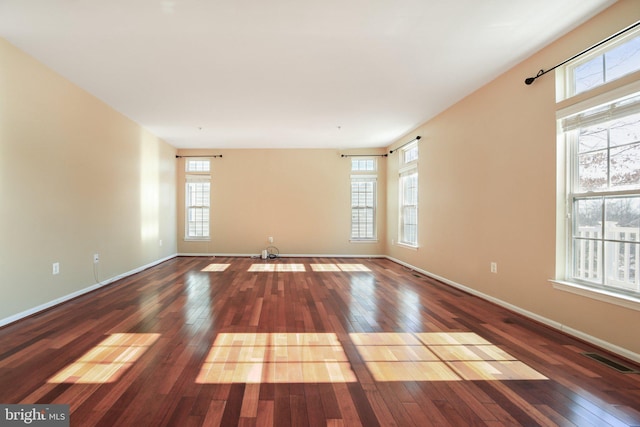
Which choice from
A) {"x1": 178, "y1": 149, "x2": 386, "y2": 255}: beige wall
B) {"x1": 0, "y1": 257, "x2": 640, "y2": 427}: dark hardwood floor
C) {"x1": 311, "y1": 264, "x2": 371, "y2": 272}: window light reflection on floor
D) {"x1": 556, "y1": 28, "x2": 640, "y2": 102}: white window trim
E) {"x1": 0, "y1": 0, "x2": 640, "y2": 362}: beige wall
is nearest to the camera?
{"x1": 0, "y1": 257, "x2": 640, "y2": 427}: dark hardwood floor

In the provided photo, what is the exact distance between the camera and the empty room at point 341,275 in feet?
5.41

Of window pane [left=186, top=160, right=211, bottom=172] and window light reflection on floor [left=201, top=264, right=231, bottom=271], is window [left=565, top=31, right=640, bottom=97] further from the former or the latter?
window pane [left=186, top=160, right=211, bottom=172]

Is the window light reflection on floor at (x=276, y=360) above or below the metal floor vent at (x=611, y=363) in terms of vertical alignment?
below

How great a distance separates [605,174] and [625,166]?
144 mm

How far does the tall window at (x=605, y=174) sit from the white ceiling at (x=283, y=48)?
1.62 ft

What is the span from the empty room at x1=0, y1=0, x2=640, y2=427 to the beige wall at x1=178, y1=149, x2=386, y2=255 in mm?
2033

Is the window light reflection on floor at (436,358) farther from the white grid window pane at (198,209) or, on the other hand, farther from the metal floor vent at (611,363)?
the white grid window pane at (198,209)

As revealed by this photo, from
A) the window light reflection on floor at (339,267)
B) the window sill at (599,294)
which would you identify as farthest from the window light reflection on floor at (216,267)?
the window sill at (599,294)

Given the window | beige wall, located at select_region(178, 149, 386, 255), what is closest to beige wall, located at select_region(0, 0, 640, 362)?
the window

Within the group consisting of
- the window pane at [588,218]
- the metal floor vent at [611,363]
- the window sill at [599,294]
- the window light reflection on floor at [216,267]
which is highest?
the window pane at [588,218]

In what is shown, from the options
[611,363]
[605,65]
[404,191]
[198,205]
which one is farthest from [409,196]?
[198,205]

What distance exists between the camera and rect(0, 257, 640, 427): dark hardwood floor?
A: 1.46 meters

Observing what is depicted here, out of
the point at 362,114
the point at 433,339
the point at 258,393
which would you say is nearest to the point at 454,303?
the point at 433,339

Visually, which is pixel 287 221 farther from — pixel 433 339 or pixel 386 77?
pixel 433 339
